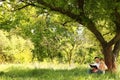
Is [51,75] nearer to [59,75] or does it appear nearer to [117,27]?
[59,75]

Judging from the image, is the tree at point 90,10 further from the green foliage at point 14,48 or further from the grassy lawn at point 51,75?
the green foliage at point 14,48

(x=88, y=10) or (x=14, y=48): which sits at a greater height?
(x=88, y=10)

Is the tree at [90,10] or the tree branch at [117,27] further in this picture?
the tree branch at [117,27]

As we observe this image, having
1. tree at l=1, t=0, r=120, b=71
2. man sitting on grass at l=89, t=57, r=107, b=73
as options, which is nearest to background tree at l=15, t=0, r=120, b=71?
tree at l=1, t=0, r=120, b=71

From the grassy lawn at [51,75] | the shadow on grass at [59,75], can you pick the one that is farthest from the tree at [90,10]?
the shadow on grass at [59,75]

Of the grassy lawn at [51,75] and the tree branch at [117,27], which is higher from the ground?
the tree branch at [117,27]

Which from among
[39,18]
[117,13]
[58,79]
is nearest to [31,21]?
[39,18]

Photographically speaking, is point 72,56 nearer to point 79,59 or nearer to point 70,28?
point 79,59

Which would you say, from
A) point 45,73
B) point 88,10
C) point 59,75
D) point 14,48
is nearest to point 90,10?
point 88,10

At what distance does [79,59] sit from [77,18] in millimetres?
39191

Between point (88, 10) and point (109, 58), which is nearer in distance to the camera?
point (88, 10)

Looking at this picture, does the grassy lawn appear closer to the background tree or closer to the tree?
the tree

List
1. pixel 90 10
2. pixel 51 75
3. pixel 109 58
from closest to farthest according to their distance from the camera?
pixel 51 75 → pixel 90 10 → pixel 109 58

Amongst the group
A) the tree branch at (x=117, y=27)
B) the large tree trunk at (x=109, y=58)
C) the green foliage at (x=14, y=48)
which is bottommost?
the green foliage at (x=14, y=48)
